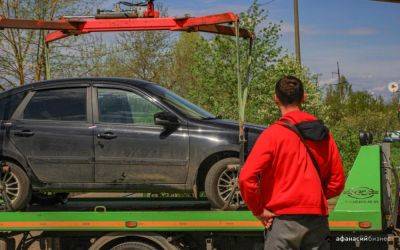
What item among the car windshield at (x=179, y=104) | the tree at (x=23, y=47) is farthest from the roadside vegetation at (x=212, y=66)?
the car windshield at (x=179, y=104)

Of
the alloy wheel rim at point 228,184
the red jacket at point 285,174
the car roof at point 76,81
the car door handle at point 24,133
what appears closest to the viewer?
the red jacket at point 285,174

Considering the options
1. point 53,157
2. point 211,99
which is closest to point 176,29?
point 53,157

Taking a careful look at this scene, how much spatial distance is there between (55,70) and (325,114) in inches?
321

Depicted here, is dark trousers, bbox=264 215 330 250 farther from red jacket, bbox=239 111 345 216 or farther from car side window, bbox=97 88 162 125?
car side window, bbox=97 88 162 125

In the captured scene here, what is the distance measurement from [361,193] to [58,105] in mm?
3038

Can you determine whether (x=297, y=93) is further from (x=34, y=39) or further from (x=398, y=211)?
(x=34, y=39)

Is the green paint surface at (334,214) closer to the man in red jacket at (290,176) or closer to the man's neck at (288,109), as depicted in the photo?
the man in red jacket at (290,176)

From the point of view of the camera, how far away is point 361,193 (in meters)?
5.06

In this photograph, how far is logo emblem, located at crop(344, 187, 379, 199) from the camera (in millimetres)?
5047

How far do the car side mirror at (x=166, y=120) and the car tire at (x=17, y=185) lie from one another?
142 centimetres

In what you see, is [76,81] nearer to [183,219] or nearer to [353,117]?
[183,219]

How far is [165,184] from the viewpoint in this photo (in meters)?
5.86

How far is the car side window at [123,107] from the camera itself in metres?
5.98

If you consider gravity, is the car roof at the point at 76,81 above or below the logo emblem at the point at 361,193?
above
